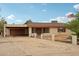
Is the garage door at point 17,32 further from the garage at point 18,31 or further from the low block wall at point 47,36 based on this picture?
the low block wall at point 47,36

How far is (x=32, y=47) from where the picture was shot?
449 inches

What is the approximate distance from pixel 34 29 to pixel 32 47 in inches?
14.2

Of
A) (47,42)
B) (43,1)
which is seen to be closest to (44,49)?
(47,42)

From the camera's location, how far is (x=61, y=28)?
37.6 ft

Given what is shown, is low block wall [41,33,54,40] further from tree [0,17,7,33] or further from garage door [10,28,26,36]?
tree [0,17,7,33]

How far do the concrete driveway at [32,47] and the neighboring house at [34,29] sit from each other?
0.11 metres

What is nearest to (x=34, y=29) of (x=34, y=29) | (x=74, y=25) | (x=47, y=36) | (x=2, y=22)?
(x=34, y=29)

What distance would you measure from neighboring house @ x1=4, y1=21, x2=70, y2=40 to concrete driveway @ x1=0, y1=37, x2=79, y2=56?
11 cm

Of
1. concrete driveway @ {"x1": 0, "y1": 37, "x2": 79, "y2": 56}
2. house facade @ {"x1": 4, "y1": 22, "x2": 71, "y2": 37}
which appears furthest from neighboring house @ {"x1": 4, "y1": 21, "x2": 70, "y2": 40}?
concrete driveway @ {"x1": 0, "y1": 37, "x2": 79, "y2": 56}

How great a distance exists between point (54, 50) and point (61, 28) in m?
0.44

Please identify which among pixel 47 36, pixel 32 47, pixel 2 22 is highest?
pixel 2 22

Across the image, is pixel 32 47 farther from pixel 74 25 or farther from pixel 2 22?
pixel 74 25

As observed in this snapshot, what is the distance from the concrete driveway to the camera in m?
11.3

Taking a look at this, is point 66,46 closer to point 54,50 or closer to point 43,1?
point 54,50
